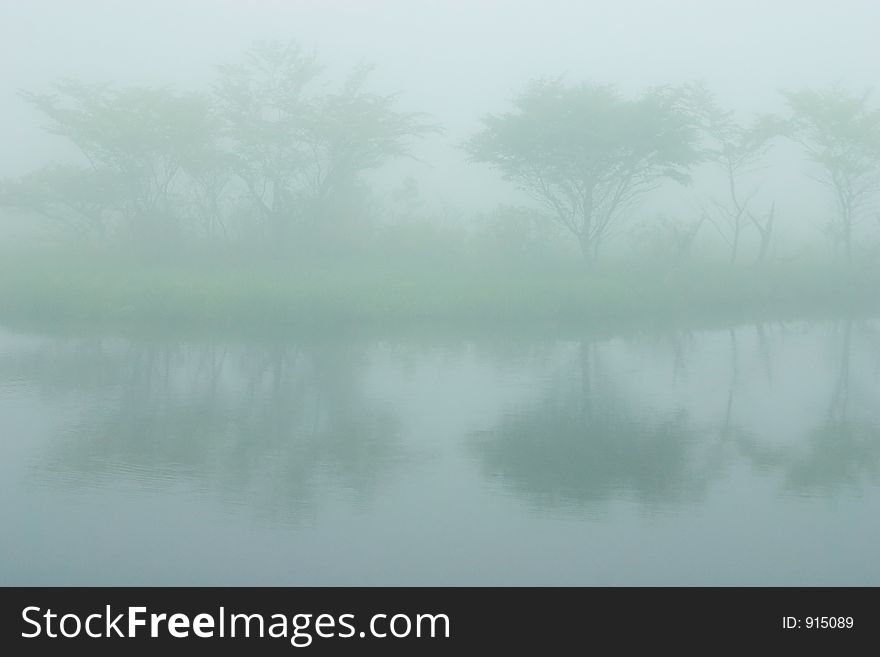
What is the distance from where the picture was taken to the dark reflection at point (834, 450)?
887 centimetres

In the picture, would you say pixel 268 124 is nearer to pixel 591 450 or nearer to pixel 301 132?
pixel 301 132

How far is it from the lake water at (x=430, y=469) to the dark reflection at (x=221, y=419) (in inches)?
1.6

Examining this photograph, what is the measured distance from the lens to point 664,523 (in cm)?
758

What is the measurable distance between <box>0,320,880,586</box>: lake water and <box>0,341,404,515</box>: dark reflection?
39 mm

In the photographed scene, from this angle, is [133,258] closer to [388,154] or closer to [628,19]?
[388,154]

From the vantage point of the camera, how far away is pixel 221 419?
1086 centimetres

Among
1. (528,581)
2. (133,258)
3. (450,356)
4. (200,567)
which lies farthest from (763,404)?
(133,258)

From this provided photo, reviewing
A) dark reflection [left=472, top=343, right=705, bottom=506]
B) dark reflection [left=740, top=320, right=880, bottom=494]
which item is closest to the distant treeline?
dark reflection [left=740, top=320, right=880, bottom=494]

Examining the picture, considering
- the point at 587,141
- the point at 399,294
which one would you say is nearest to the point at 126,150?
the point at 399,294

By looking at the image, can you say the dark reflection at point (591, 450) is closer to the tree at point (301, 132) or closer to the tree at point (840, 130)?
the tree at point (301, 132)

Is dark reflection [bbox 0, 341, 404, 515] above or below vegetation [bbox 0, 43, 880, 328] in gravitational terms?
below

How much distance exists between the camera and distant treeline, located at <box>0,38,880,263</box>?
88.7ft

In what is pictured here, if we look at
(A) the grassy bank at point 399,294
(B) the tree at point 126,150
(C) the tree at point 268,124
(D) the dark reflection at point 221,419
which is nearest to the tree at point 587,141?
(A) the grassy bank at point 399,294

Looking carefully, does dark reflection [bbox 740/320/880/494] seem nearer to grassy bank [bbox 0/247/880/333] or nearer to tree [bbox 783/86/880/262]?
grassy bank [bbox 0/247/880/333]
